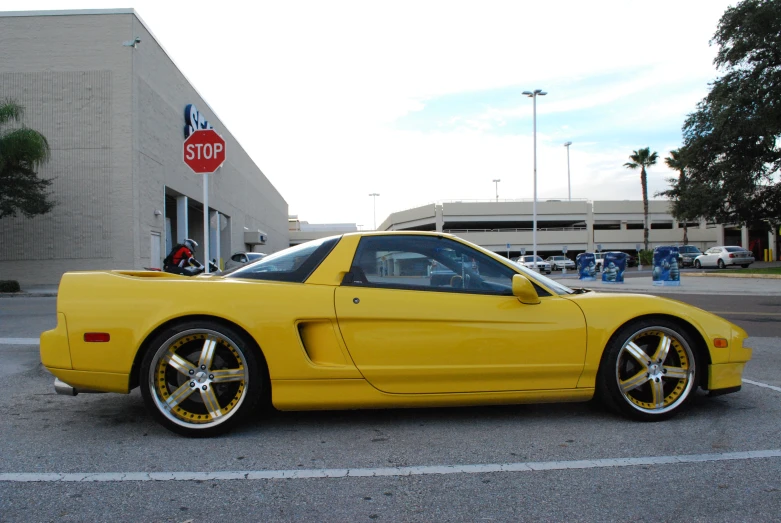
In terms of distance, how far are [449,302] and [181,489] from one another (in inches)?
73.9

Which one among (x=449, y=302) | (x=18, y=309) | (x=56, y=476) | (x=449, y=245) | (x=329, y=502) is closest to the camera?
(x=329, y=502)

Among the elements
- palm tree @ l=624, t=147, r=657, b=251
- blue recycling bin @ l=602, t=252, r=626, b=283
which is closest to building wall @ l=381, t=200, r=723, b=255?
palm tree @ l=624, t=147, r=657, b=251

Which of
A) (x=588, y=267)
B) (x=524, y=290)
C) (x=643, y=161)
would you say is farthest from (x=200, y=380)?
(x=643, y=161)

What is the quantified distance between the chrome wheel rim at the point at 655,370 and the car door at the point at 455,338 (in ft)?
1.20

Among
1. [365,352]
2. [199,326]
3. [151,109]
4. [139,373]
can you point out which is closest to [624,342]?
[365,352]

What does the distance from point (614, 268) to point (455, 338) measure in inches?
879

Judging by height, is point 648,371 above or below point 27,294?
above

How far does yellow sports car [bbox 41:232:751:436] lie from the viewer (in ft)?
11.7

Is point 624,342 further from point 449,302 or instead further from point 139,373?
point 139,373

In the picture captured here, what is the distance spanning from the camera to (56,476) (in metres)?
2.93

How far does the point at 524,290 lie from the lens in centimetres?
366

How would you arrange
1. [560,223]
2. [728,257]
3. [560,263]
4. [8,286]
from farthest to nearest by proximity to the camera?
[560,223] → [560,263] → [728,257] → [8,286]

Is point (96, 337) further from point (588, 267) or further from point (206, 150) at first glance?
point (588, 267)

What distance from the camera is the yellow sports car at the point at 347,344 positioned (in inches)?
140
